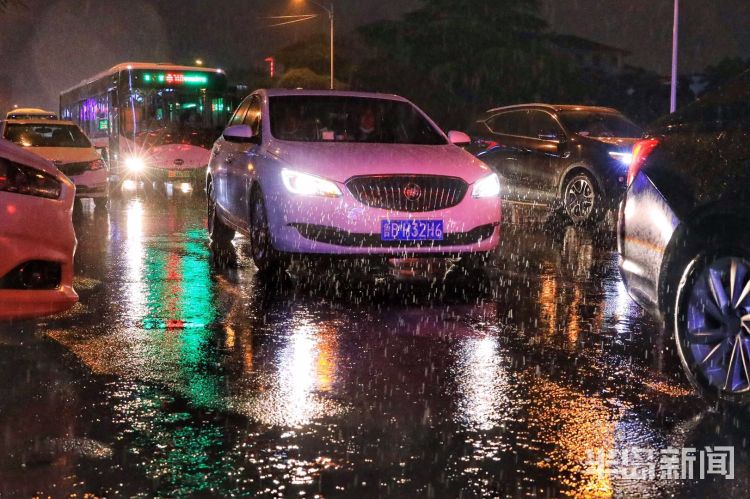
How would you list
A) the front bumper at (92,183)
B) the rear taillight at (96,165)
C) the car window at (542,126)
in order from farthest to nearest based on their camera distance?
the rear taillight at (96,165), the front bumper at (92,183), the car window at (542,126)

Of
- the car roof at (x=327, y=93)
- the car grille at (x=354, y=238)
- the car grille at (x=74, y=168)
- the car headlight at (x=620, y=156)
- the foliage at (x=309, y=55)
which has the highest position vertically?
the foliage at (x=309, y=55)

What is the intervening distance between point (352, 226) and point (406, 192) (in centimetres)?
56

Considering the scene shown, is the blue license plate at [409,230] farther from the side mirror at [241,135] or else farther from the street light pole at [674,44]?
the street light pole at [674,44]

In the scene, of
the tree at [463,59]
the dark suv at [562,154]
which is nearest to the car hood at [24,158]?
the dark suv at [562,154]

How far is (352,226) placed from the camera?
8969mm

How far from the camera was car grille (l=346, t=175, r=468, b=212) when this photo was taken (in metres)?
9.06

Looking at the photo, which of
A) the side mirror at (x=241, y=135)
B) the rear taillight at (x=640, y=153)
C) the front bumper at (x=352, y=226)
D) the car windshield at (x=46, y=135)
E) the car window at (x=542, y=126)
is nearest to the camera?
the rear taillight at (x=640, y=153)

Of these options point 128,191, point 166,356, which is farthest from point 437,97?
point 166,356

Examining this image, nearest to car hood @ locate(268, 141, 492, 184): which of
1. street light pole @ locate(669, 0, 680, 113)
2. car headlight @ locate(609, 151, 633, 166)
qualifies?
car headlight @ locate(609, 151, 633, 166)

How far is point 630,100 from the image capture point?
7038cm

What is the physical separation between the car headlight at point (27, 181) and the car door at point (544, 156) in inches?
425

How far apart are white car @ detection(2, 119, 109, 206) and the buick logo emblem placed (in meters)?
10.4

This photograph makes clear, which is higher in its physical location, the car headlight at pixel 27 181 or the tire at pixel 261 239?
the car headlight at pixel 27 181

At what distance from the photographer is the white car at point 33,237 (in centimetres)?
595
